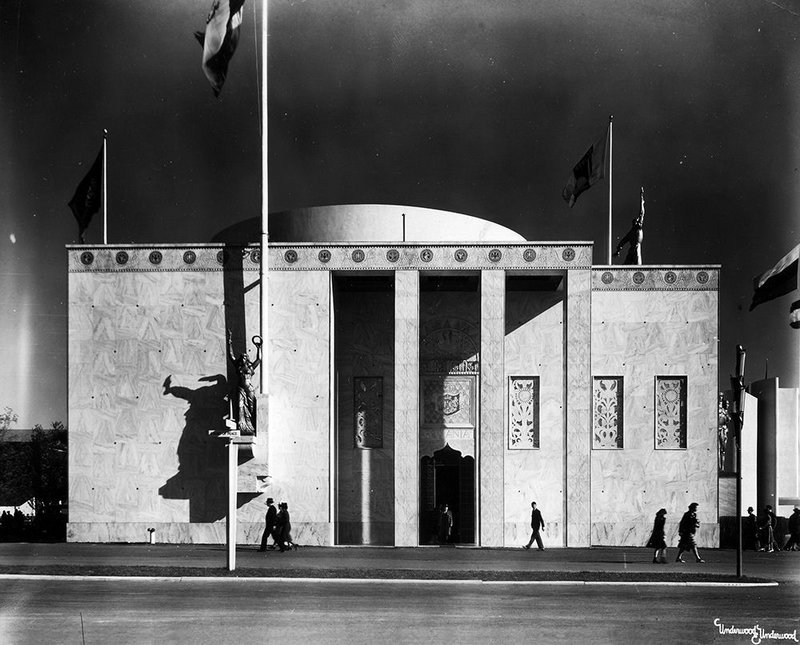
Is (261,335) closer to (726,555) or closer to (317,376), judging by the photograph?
(317,376)

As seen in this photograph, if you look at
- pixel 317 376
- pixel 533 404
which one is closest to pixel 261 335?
pixel 317 376

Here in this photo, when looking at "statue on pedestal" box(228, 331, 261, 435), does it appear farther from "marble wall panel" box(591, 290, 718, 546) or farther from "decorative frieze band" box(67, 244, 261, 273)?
"marble wall panel" box(591, 290, 718, 546)

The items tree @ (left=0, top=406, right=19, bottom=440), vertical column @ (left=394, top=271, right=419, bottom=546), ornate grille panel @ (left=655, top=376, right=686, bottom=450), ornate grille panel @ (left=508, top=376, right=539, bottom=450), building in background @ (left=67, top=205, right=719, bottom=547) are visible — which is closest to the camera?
vertical column @ (left=394, top=271, right=419, bottom=546)

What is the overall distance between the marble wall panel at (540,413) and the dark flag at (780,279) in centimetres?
901

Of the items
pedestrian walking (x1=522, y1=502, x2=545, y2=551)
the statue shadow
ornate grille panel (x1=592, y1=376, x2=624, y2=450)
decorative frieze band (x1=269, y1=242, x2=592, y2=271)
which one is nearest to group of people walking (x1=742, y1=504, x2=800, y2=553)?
ornate grille panel (x1=592, y1=376, x2=624, y2=450)

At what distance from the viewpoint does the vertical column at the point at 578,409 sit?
26.0 meters

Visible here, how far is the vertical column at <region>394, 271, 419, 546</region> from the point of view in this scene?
26.2 metres

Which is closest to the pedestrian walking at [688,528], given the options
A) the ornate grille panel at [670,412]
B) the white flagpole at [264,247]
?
the ornate grille panel at [670,412]

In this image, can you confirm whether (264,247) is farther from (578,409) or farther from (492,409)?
(578,409)

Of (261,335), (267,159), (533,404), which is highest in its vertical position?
(267,159)

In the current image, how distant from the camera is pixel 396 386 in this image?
26562 mm

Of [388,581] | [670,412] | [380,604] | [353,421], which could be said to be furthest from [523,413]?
[380,604]

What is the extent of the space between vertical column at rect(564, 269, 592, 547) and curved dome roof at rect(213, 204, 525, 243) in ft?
10.8

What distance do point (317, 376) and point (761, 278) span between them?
12675 mm
